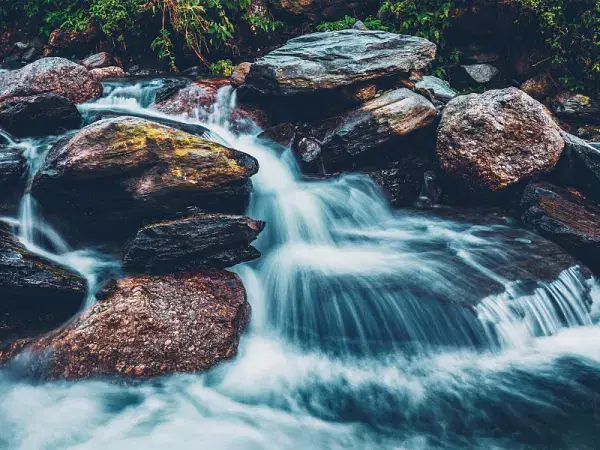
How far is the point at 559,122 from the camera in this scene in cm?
953

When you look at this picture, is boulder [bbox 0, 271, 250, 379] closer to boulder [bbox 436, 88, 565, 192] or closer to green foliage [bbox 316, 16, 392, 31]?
boulder [bbox 436, 88, 565, 192]

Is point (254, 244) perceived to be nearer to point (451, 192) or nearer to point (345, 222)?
point (345, 222)

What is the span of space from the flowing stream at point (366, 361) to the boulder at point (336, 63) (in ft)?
7.71

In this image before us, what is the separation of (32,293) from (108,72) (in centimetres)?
746

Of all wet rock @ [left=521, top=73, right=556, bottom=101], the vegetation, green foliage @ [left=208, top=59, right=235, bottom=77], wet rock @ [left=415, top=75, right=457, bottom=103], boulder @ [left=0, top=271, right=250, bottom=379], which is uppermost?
the vegetation

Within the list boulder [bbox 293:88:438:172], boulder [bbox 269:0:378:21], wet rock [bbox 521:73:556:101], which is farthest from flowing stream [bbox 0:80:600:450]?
boulder [bbox 269:0:378:21]

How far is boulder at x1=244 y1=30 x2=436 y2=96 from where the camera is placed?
7453 mm

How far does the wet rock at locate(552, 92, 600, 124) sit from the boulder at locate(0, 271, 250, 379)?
29.1 ft

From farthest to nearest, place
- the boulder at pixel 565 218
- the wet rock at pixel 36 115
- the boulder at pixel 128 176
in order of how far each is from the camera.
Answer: the wet rock at pixel 36 115, the boulder at pixel 565 218, the boulder at pixel 128 176

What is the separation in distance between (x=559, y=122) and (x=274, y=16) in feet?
25.2

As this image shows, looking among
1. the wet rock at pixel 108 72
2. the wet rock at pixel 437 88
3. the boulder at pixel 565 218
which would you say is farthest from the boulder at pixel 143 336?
the wet rock at pixel 108 72

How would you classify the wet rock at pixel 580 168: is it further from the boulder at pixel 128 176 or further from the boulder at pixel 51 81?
the boulder at pixel 51 81

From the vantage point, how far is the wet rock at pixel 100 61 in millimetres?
10562

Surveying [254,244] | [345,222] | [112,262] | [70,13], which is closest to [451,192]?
[345,222]
